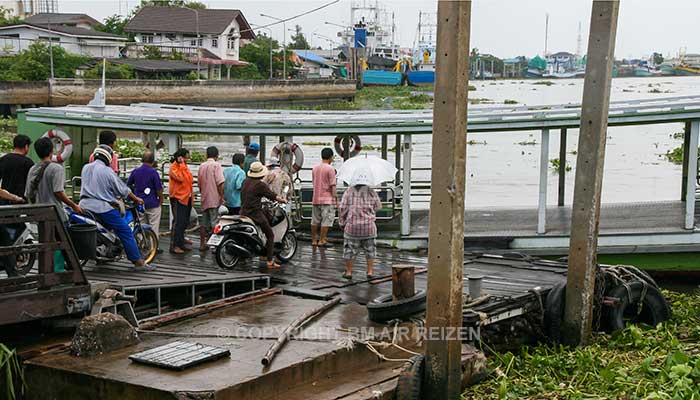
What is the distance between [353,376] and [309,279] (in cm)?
304

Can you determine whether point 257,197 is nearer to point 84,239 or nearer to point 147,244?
point 147,244

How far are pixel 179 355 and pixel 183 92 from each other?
4273 centimetres

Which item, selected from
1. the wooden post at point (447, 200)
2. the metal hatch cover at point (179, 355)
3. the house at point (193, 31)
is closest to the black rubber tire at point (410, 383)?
the wooden post at point (447, 200)

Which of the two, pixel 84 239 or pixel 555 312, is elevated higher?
pixel 84 239

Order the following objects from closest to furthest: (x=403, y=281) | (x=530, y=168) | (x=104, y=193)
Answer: (x=403, y=281) → (x=104, y=193) → (x=530, y=168)

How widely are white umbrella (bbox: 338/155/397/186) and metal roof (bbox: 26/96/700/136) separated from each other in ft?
6.71

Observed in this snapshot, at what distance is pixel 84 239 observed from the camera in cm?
874

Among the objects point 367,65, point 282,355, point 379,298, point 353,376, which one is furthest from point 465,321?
point 367,65

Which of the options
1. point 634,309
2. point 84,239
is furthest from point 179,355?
point 634,309

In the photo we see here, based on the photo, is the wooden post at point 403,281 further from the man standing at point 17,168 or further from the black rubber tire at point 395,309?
the man standing at point 17,168

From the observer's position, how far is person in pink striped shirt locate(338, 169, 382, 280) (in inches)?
383

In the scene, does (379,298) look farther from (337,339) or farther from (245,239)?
(245,239)

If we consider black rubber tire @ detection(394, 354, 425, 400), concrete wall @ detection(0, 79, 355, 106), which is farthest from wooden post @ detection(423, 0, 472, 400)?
concrete wall @ detection(0, 79, 355, 106)

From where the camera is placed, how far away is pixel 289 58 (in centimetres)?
7412
